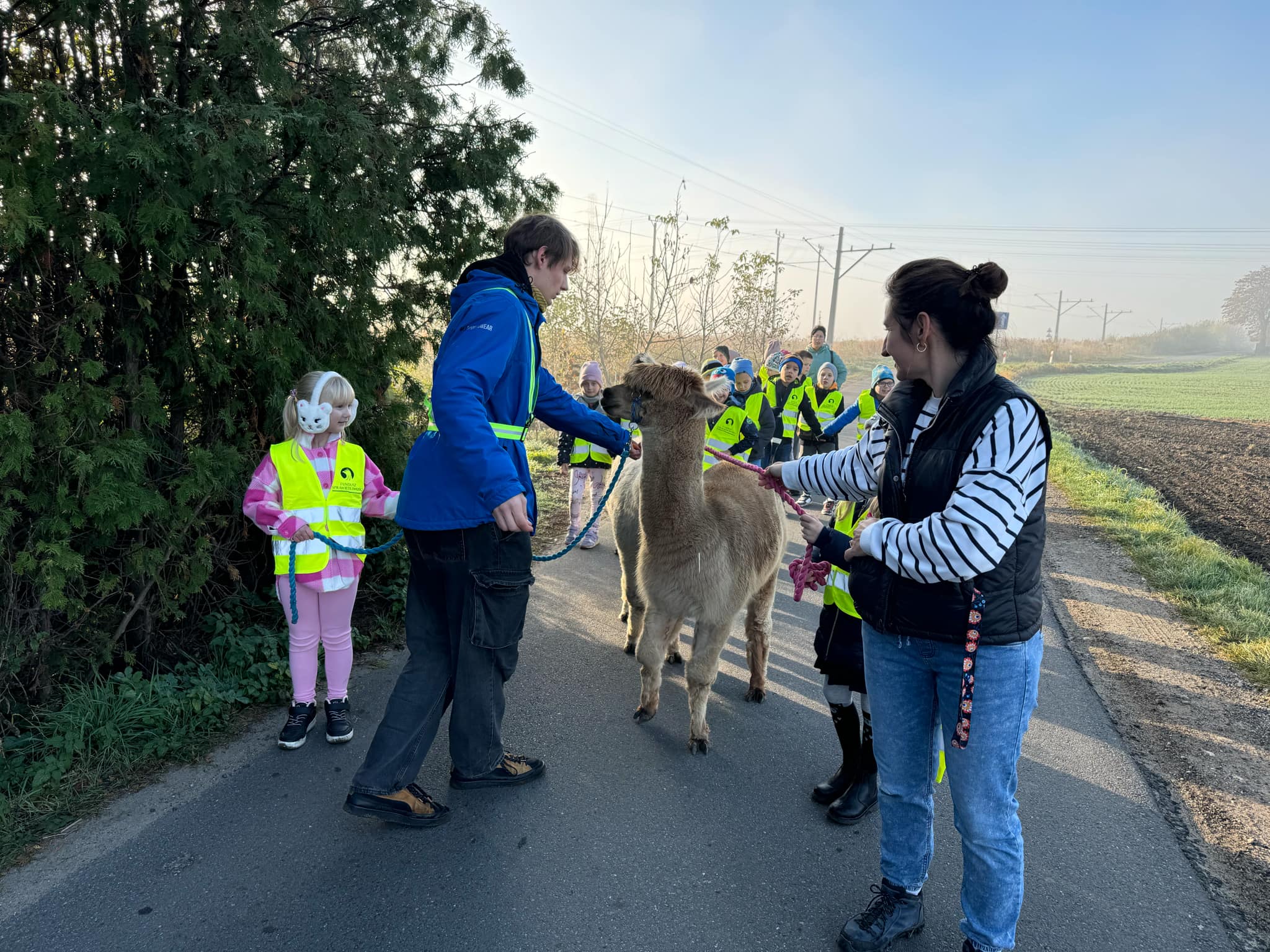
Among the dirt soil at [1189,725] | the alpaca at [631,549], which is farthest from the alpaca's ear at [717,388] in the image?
the dirt soil at [1189,725]

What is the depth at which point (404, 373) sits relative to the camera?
5328mm

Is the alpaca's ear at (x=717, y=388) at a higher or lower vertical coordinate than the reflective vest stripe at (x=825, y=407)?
higher

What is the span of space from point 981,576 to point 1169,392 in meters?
47.6

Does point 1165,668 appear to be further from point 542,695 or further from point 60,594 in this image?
point 60,594

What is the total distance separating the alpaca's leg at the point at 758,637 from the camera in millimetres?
4438

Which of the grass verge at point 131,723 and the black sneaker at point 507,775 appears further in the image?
the black sneaker at point 507,775

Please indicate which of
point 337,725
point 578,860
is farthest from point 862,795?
point 337,725

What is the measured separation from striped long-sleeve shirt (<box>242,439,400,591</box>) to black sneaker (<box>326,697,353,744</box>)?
0.62 metres

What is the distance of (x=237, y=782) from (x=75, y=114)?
3009 millimetres

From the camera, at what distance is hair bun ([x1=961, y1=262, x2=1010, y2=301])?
2014mm

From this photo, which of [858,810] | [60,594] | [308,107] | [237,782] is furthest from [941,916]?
[308,107]

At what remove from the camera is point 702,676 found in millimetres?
3844

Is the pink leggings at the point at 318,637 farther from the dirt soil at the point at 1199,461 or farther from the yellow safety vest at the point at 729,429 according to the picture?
the dirt soil at the point at 1199,461

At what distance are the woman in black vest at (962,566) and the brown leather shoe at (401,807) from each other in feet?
5.74
